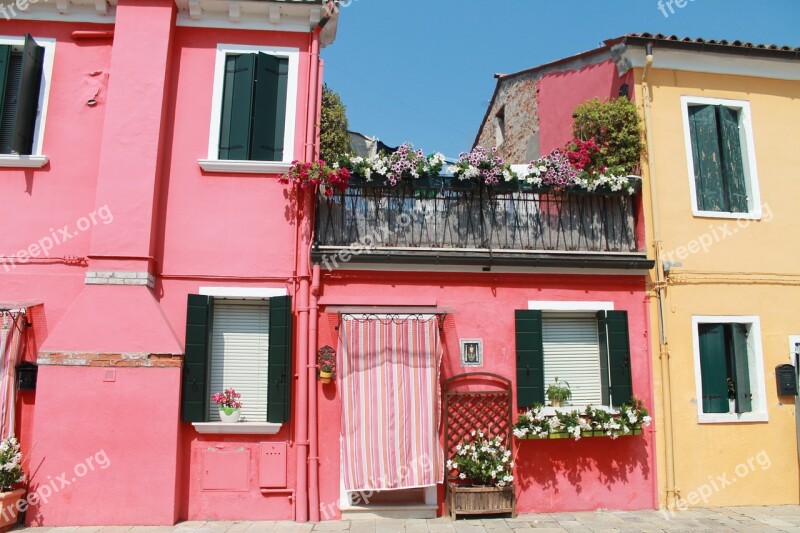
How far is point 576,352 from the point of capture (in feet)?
28.3

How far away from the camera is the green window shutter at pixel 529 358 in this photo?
8125 millimetres

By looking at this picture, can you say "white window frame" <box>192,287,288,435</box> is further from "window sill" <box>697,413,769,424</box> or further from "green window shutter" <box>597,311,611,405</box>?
"window sill" <box>697,413,769,424</box>

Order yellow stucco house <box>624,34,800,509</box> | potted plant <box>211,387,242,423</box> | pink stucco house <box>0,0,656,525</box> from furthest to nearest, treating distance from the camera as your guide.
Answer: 1. yellow stucco house <box>624,34,800,509</box>
2. potted plant <box>211,387,242,423</box>
3. pink stucco house <box>0,0,656,525</box>

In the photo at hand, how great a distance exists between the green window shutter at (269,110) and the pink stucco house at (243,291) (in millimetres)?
32

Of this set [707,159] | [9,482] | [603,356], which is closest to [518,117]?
[707,159]

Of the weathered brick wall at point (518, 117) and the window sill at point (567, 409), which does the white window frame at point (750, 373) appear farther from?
the weathered brick wall at point (518, 117)

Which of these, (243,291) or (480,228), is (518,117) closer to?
(480,228)

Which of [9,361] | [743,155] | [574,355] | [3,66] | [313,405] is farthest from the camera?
[743,155]

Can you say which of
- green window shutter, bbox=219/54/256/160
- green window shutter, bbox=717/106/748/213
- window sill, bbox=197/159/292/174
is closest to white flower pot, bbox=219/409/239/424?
window sill, bbox=197/159/292/174

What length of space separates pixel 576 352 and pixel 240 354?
4.77 meters

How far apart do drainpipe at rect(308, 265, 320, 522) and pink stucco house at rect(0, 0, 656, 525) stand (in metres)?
0.03

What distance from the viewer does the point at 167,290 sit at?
7.96 metres

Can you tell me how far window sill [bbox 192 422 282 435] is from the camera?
7594 mm

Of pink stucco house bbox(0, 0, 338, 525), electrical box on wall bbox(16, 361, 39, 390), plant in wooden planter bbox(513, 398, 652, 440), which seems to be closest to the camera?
pink stucco house bbox(0, 0, 338, 525)
